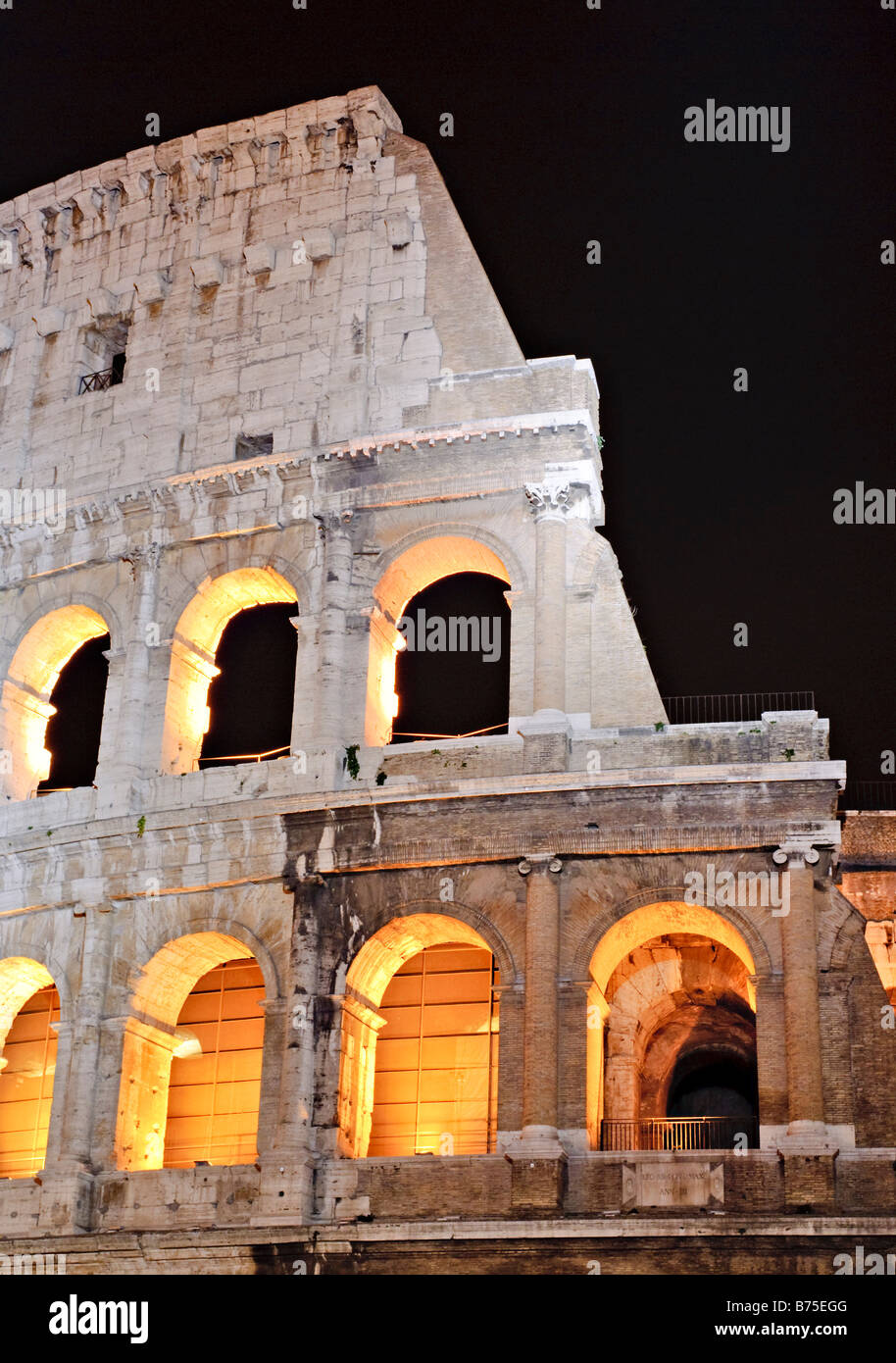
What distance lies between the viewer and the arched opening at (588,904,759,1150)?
24750 millimetres

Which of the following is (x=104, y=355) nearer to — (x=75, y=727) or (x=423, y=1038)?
(x=75, y=727)

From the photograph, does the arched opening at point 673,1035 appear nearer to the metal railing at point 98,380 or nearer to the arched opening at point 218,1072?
the arched opening at point 218,1072

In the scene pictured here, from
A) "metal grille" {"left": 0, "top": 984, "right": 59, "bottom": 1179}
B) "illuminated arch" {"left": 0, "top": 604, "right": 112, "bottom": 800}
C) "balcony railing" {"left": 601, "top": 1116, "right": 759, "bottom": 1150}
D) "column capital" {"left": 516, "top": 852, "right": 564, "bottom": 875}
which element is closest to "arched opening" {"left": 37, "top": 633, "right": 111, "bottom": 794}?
"illuminated arch" {"left": 0, "top": 604, "right": 112, "bottom": 800}

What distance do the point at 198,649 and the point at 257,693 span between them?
23.4 ft

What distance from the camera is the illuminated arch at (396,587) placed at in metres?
27.0

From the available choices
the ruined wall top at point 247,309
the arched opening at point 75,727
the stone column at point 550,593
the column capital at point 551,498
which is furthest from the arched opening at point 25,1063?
the column capital at point 551,498

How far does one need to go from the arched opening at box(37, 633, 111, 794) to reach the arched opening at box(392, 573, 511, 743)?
5.69m

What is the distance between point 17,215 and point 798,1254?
21.7 meters

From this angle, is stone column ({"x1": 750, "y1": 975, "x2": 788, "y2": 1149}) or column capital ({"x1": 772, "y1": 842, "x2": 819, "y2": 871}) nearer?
stone column ({"x1": 750, "y1": 975, "x2": 788, "y2": 1149})

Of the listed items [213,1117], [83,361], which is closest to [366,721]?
[213,1117]

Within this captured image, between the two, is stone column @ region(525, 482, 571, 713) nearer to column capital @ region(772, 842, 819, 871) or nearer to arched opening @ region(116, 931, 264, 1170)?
column capital @ region(772, 842, 819, 871)

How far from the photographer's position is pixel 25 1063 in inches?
1113

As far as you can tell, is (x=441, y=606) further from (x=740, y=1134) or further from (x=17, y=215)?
(x=740, y=1134)

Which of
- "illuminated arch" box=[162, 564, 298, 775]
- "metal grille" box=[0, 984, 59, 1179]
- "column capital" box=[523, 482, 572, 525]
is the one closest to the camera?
"column capital" box=[523, 482, 572, 525]
